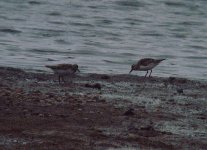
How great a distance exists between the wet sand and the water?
3.49 meters

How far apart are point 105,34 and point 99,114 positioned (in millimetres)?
18044

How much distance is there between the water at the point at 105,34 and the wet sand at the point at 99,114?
3.49m

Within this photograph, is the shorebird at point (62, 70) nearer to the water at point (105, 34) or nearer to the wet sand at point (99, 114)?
the wet sand at point (99, 114)

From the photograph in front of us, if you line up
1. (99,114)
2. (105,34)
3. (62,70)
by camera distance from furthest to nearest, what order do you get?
(105,34), (62,70), (99,114)

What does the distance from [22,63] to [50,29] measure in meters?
10.3

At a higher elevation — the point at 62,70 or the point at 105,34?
the point at 62,70

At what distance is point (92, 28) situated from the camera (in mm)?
32219

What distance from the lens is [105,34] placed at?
2997 centimetres

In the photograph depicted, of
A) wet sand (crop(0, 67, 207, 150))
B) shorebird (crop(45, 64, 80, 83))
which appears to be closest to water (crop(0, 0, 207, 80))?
shorebird (crop(45, 64, 80, 83))

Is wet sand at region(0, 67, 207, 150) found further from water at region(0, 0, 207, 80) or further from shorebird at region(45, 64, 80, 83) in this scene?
water at region(0, 0, 207, 80)

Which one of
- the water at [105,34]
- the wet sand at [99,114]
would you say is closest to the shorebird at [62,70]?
the wet sand at [99,114]

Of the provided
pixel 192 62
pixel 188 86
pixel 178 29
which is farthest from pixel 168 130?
pixel 178 29

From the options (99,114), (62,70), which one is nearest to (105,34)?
(62,70)

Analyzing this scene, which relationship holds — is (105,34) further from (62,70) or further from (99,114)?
(99,114)
